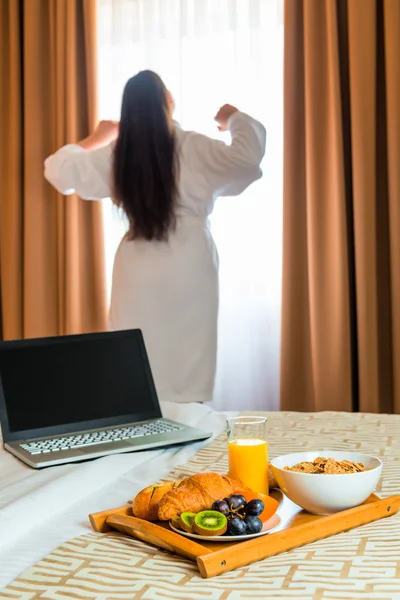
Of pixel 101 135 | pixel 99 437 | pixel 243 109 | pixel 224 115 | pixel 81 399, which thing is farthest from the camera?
pixel 243 109

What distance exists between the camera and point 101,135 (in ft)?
9.45

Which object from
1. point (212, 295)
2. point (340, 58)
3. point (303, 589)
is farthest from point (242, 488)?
point (340, 58)

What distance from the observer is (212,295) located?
262cm

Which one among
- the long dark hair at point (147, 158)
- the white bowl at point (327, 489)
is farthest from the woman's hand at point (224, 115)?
the white bowl at point (327, 489)

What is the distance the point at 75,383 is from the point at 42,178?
2093mm

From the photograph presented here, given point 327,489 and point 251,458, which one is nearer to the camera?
point 327,489

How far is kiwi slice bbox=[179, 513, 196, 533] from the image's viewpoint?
809 millimetres

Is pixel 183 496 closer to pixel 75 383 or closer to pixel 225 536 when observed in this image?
pixel 225 536

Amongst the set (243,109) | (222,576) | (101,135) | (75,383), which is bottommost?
(222,576)

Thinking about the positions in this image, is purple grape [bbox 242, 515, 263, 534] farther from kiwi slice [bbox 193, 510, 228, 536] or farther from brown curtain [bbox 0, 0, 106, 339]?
brown curtain [bbox 0, 0, 106, 339]

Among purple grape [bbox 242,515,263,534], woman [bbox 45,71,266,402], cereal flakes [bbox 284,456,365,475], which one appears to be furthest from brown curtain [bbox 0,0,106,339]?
purple grape [bbox 242,515,263,534]

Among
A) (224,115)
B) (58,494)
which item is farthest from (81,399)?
(224,115)

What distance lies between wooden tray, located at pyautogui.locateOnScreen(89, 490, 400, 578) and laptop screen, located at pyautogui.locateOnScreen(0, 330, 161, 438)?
1.77ft

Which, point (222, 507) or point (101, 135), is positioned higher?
point (101, 135)
